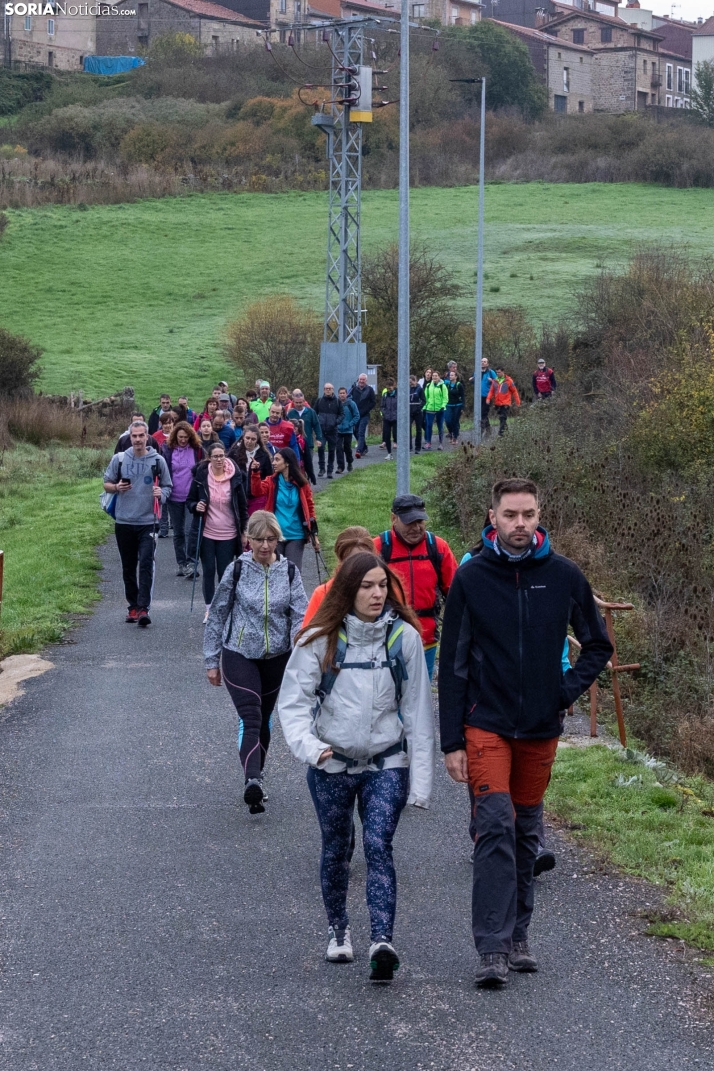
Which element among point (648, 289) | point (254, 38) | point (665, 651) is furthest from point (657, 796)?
point (254, 38)

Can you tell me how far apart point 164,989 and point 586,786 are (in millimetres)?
3775

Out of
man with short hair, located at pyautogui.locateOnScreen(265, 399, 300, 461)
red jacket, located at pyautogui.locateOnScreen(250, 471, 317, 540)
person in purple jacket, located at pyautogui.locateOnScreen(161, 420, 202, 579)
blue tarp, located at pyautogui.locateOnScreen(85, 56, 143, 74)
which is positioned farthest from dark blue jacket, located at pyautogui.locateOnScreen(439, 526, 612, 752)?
Result: blue tarp, located at pyautogui.locateOnScreen(85, 56, 143, 74)

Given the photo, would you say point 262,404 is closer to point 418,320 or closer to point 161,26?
point 418,320

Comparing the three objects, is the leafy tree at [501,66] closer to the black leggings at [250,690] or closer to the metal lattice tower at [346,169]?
the metal lattice tower at [346,169]

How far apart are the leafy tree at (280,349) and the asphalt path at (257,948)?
1288 inches

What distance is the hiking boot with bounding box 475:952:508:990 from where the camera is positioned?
5.20 meters

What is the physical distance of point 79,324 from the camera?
5781cm

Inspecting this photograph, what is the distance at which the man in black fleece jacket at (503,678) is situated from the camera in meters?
5.20

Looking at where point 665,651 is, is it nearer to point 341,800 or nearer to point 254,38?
point 341,800

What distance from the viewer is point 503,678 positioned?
5.20 meters

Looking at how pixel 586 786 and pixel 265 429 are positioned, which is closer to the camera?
pixel 586 786

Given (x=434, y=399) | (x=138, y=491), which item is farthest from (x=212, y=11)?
(x=138, y=491)

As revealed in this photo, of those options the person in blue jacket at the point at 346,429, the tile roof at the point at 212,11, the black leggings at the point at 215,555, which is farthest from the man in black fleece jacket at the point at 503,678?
the tile roof at the point at 212,11

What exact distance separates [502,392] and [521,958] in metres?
30.0
